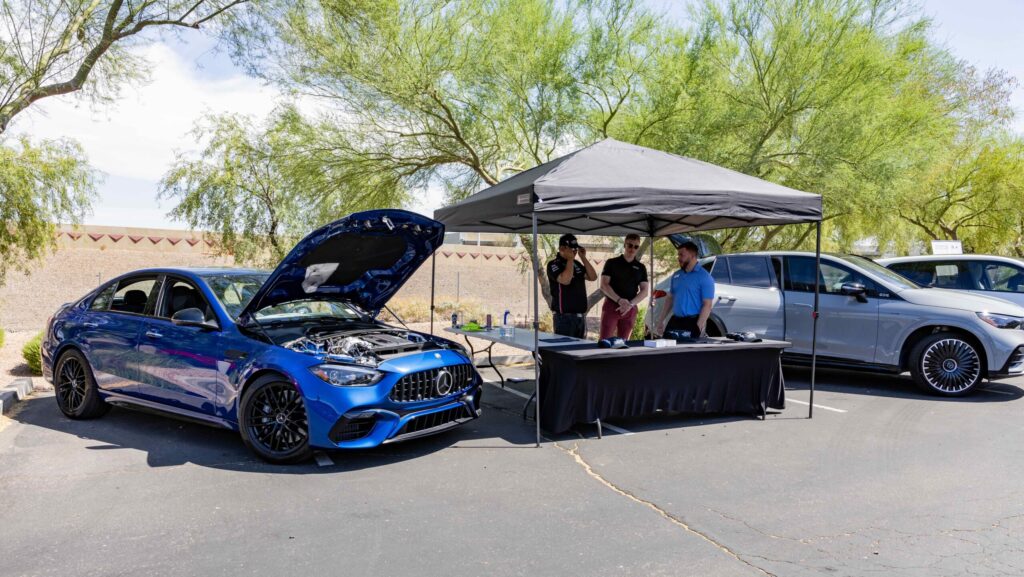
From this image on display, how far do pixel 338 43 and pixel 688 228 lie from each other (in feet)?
20.2

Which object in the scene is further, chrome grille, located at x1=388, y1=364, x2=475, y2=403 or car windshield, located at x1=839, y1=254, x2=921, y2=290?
car windshield, located at x1=839, y1=254, x2=921, y2=290

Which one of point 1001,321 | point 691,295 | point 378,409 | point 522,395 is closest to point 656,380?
point 691,295

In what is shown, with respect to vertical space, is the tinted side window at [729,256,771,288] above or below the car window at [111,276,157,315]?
above

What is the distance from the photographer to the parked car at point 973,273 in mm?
10023

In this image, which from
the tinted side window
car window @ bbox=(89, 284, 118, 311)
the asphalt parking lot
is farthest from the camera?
the tinted side window

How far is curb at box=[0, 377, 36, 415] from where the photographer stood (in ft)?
24.7

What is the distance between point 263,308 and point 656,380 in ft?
12.2

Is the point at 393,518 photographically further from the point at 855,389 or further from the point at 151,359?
the point at 855,389

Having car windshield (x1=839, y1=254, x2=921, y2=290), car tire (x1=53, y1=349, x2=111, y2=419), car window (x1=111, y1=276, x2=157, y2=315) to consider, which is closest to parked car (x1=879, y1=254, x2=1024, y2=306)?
car windshield (x1=839, y1=254, x2=921, y2=290)

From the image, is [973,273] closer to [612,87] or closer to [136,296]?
[612,87]

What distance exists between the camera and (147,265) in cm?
1988

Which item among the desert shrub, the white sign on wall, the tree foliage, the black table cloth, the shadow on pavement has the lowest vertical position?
the shadow on pavement

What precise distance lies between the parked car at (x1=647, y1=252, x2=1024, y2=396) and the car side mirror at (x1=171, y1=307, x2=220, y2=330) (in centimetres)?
601

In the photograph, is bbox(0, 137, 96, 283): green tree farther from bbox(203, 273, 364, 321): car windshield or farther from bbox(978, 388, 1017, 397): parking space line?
bbox(978, 388, 1017, 397): parking space line
